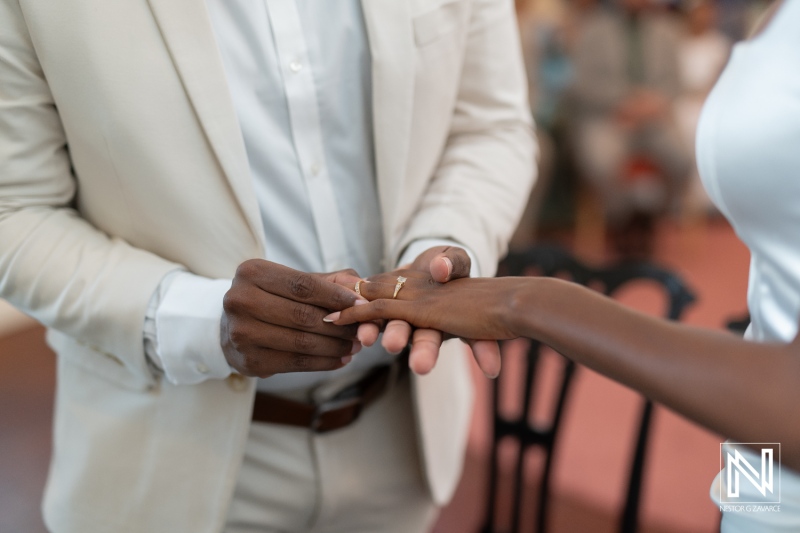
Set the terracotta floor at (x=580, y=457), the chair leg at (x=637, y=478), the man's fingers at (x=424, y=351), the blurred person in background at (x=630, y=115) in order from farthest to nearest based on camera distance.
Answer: the blurred person in background at (x=630, y=115)
the terracotta floor at (x=580, y=457)
the chair leg at (x=637, y=478)
the man's fingers at (x=424, y=351)

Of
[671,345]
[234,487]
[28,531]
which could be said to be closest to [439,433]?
[234,487]

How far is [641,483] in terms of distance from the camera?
1.40 m

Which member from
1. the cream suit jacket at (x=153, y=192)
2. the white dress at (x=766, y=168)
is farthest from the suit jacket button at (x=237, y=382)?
the white dress at (x=766, y=168)

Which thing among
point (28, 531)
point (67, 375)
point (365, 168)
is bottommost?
point (28, 531)

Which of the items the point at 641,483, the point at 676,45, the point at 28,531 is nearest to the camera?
the point at 641,483

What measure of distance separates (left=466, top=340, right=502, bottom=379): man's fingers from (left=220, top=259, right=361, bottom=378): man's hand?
178 millimetres

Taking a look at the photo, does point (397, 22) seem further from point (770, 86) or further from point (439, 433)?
point (439, 433)

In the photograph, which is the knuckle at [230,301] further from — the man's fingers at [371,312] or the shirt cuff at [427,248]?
the shirt cuff at [427,248]

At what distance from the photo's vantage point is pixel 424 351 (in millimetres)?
896

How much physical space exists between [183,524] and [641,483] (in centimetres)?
87

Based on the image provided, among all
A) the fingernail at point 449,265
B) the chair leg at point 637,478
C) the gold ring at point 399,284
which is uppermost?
the fingernail at point 449,265

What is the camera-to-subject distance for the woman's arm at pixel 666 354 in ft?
2.35

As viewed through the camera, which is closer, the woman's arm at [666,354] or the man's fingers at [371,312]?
the woman's arm at [666,354]

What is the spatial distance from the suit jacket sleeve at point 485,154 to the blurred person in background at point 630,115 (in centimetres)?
280
